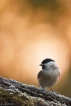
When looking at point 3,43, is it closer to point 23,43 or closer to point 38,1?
point 23,43

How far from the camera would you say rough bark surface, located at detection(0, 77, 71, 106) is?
3.01 metres

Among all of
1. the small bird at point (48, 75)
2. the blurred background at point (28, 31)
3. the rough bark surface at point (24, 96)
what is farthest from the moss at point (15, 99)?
the blurred background at point (28, 31)

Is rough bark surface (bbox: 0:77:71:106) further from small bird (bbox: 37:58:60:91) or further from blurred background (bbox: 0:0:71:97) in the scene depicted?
blurred background (bbox: 0:0:71:97)

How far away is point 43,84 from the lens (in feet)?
19.0

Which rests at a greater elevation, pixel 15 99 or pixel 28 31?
pixel 28 31

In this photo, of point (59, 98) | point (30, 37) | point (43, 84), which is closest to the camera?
point (59, 98)

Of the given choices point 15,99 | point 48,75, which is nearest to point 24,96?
point 15,99

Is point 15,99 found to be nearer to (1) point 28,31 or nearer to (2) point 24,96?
(2) point 24,96

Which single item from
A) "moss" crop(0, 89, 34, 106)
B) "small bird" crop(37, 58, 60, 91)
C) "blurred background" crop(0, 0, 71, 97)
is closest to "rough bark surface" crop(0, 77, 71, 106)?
"moss" crop(0, 89, 34, 106)

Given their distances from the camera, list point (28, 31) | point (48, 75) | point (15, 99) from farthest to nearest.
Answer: point (28, 31) → point (48, 75) → point (15, 99)

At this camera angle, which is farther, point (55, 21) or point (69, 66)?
point (55, 21)

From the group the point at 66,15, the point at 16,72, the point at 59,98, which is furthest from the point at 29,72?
the point at 59,98

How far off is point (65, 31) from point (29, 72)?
300 cm

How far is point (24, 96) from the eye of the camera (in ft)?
10.2
